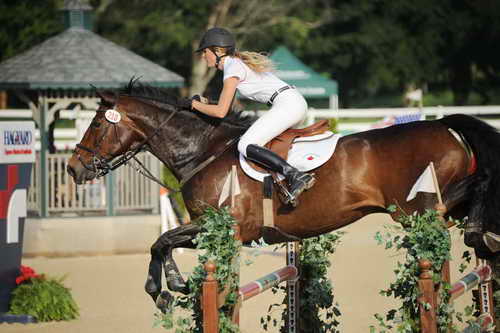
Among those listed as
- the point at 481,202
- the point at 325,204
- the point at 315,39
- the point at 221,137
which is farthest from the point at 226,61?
the point at 315,39

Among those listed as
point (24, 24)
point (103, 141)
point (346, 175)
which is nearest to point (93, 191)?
point (103, 141)

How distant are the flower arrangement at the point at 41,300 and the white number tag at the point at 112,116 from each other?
2444 mm

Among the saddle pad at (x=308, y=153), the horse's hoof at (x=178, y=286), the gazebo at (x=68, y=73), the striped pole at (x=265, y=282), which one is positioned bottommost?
the horse's hoof at (x=178, y=286)

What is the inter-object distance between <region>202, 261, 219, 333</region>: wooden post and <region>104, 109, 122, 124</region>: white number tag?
6.87 feet

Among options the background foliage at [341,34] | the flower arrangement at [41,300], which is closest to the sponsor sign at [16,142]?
the flower arrangement at [41,300]

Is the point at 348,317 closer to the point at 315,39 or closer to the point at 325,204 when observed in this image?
the point at 325,204

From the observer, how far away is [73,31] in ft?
45.8

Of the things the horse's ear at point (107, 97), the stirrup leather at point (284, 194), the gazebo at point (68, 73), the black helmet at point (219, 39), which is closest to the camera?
the stirrup leather at point (284, 194)

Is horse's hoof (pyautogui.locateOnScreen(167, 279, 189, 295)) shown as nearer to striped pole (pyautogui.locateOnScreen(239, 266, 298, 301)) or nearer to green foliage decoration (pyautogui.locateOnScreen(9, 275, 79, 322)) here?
striped pole (pyautogui.locateOnScreen(239, 266, 298, 301))

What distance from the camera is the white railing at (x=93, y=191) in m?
12.4

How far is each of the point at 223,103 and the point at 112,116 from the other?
3.09 feet

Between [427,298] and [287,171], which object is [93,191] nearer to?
[287,171]

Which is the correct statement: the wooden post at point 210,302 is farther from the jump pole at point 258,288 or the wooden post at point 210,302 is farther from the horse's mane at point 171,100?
the horse's mane at point 171,100

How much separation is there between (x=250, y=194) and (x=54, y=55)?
8.04 meters
